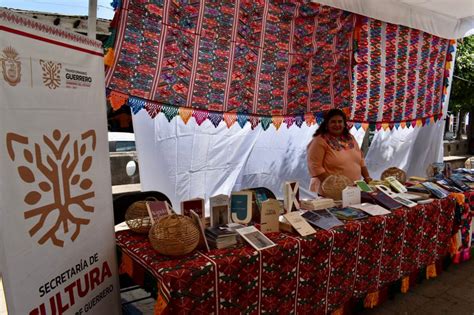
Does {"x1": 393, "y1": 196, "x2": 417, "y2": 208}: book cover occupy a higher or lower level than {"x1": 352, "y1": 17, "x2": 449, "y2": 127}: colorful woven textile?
lower

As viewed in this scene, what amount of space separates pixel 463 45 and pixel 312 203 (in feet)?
21.7

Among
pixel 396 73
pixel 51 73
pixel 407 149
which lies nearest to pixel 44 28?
pixel 51 73

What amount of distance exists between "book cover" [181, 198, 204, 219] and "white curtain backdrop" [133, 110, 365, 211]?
1.00m

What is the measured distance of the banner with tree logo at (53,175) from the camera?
1.18 meters

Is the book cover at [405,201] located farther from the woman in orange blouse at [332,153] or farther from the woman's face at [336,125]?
the woman's face at [336,125]

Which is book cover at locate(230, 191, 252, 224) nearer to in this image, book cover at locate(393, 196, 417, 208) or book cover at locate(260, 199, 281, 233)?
book cover at locate(260, 199, 281, 233)

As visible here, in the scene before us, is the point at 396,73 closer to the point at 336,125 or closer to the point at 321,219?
the point at 336,125

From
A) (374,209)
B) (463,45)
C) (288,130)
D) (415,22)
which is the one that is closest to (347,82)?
(288,130)

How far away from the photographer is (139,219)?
1719 mm

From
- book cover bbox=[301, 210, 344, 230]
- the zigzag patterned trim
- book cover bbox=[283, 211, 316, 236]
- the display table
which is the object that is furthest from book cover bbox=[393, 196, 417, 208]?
the zigzag patterned trim

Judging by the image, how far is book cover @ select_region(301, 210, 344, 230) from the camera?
184 cm

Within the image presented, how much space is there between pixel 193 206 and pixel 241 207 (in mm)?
254

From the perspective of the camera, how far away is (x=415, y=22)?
3.90 metres

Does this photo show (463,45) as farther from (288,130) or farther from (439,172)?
(288,130)
